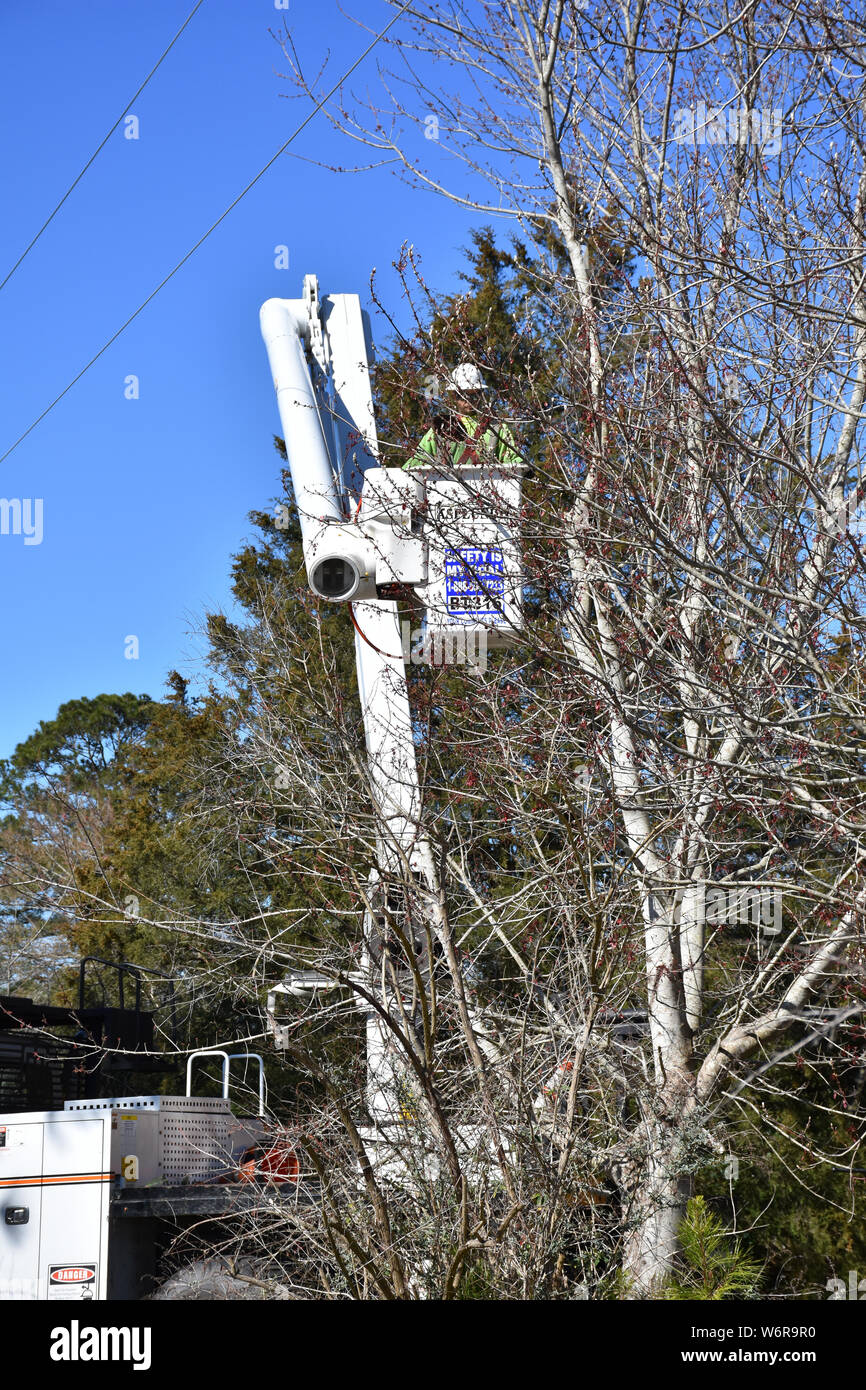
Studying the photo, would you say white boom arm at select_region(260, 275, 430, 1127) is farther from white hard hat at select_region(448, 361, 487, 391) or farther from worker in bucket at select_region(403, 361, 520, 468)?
white hard hat at select_region(448, 361, 487, 391)

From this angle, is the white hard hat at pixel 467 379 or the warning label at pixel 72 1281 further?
the warning label at pixel 72 1281

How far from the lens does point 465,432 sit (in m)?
6.61

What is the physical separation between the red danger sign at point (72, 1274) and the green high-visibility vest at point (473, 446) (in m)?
5.38

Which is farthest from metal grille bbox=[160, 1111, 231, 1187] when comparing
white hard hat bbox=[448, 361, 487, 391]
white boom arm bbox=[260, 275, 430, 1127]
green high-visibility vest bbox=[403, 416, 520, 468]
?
white hard hat bbox=[448, 361, 487, 391]

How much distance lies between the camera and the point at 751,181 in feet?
21.8

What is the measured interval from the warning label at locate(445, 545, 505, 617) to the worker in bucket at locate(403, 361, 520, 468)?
489 millimetres

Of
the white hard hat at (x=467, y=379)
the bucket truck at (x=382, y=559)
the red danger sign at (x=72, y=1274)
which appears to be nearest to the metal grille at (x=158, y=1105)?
the red danger sign at (x=72, y=1274)

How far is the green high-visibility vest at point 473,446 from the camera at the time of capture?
21.1 ft

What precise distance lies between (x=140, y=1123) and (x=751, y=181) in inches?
273

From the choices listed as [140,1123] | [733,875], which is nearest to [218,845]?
[140,1123]

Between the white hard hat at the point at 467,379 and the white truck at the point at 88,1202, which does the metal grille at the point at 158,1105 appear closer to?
the white truck at the point at 88,1202

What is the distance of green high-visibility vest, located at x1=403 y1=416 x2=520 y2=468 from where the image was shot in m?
6.43

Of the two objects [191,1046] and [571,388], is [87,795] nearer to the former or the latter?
[191,1046]

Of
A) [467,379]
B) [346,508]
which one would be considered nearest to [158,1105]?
[346,508]
